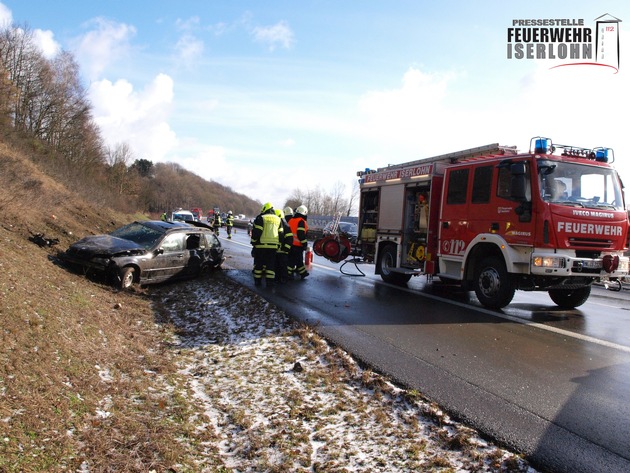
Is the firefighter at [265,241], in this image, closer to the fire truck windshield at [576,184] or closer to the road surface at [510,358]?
the road surface at [510,358]

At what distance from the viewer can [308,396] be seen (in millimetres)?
4297

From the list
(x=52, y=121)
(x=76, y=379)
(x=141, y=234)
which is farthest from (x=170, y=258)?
(x=52, y=121)

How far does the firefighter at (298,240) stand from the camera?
38.0 feet

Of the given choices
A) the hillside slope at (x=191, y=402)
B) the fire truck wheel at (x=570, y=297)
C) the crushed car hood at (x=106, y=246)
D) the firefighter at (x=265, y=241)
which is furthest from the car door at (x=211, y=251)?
the fire truck wheel at (x=570, y=297)

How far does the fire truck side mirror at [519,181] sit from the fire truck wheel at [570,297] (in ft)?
6.83

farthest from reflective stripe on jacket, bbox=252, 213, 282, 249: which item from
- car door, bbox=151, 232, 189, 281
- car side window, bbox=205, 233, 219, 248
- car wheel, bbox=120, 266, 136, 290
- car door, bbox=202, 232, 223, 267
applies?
car wheel, bbox=120, 266, 136, 290

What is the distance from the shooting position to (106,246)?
9.02 m

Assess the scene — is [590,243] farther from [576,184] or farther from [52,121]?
[52,121]

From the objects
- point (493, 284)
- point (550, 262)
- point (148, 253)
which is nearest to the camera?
point (550, 262)

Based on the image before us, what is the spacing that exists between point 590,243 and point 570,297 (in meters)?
1.70

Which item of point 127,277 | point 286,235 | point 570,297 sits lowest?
point 127,277

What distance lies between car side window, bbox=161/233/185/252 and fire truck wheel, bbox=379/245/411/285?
4.98 m

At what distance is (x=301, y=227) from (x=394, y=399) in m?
7.71

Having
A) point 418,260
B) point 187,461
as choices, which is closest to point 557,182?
point 418,260
